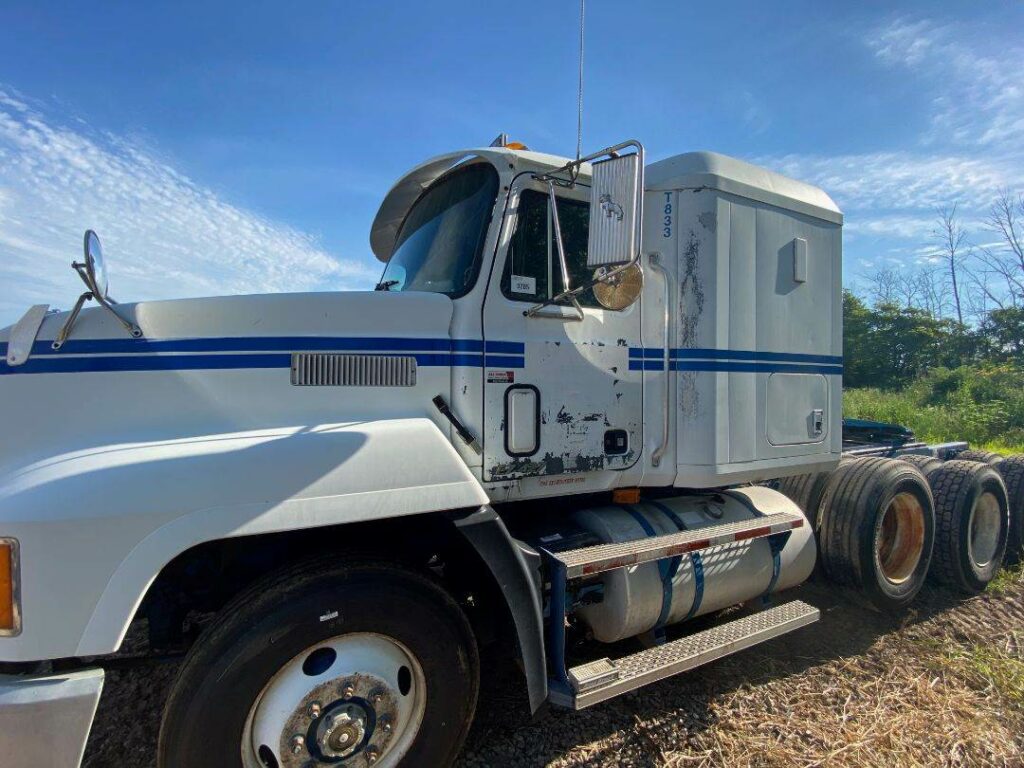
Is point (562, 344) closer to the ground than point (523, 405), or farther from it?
farther from it

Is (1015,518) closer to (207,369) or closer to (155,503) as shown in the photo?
(207,369)

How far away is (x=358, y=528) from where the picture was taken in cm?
253

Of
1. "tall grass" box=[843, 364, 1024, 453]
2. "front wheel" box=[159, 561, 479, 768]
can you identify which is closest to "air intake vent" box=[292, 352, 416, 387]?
"front wheel" box=[159, 561, 479, 768]

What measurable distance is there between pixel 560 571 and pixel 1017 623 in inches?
165

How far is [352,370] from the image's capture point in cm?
268

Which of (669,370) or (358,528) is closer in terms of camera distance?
(358,528)

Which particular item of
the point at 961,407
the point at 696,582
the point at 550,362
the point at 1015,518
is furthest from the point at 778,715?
the point at 961,407

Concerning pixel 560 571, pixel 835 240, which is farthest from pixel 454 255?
pixel 835 240

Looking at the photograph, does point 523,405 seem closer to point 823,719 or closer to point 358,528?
point 358,528

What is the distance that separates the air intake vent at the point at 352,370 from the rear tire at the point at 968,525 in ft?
15.6

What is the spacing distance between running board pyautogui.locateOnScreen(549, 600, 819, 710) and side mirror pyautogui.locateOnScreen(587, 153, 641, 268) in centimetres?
180

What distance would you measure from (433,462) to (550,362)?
899 mm

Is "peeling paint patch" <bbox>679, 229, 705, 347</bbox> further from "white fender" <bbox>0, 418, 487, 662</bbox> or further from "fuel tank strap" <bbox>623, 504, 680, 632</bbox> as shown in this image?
"white fender" <bbox>0, 418, 487, 662</bbox>

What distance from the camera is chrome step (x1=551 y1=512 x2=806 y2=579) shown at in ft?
9.14
